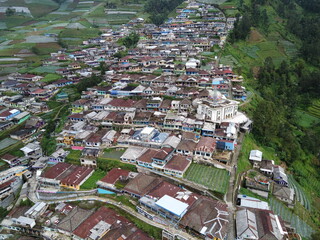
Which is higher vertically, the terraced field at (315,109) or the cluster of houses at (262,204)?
the cluster of houses at (262,204)

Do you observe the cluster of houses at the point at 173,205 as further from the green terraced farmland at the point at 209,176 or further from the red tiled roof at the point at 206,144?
the red tiled roof at the point at 206,144

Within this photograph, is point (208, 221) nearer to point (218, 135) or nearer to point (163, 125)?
point (218, 135)

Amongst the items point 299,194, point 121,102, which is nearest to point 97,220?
point 121,102

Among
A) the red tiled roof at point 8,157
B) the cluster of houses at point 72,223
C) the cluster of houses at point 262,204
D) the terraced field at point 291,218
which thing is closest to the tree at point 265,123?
the cluster of houses at point 262,204

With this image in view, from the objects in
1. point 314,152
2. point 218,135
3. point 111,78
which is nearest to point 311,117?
point 314,152

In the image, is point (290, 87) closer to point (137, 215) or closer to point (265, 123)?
point (265, 123)

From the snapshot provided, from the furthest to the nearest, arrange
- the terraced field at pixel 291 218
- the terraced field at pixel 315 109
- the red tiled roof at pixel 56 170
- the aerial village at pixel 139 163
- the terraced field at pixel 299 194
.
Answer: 1. the terraced field at pixel 315 109
2. the red tiled roof at pixel 56 170
3. the terraced field at pixel 299 194
4. the terraced field at pixel 291 218
5. the aerial village at pixel 139 163

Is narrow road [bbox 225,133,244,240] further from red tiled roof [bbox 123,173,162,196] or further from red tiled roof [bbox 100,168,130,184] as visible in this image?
red tiled roof [bbox 100,168,130,184]
